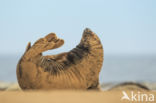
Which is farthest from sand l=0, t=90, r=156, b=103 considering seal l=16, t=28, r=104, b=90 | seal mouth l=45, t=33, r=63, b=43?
seal mouth l=45, t=33, r=63, b=43

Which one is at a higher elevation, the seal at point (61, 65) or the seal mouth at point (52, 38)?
the seal mouth at point (52, 38)

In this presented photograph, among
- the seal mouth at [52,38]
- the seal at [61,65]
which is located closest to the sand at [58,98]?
the seal at [61,65]

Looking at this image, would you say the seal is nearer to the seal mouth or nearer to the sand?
the seal mouth

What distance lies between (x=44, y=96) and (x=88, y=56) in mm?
1392

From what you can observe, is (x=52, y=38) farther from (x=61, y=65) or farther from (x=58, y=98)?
(x=58, y=98)

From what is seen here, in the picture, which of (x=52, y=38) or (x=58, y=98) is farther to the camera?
(x=52, y=38)

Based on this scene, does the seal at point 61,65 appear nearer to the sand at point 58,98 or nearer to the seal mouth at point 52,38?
the seal mouth at point 52,38

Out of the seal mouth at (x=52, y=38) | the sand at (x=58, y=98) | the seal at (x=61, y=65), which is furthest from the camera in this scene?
the seal mouth at (x=52, y=38)

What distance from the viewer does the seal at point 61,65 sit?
328cm

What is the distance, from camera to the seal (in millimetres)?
3277

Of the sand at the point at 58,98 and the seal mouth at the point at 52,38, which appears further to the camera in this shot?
the seal mouth at the point at 52,38

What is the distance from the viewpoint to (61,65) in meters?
3.62

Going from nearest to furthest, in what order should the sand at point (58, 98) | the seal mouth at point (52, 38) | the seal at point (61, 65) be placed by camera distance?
the sand at point (58, 98), the seal at point (61, 65), the seal mouth at point (52, 38)

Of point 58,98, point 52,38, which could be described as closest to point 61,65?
point 52,38
